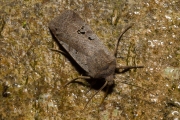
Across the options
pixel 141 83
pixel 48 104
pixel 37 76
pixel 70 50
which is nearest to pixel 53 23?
pixel 70 50

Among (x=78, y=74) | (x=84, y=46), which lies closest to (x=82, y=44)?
(x=84, y=46)

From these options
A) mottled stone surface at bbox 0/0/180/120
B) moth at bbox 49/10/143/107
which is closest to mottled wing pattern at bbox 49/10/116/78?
moth at bbox 49/10/143/107

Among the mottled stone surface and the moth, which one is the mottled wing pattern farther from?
the mottled stone surface

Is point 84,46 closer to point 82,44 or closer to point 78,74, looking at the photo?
point 82,44

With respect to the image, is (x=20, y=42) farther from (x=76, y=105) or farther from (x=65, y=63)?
(x=76, y=105)

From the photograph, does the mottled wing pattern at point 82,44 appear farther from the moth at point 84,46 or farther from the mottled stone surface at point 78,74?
the mottled stone surface at point 78,74
